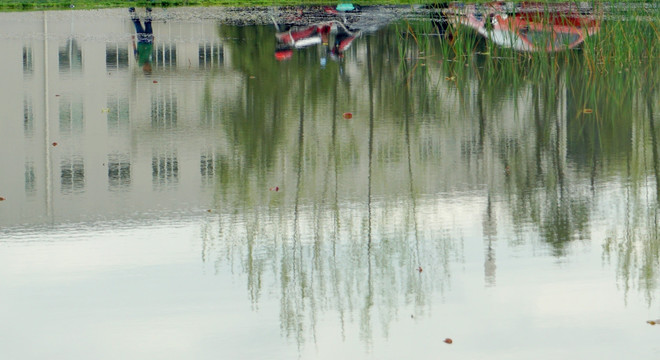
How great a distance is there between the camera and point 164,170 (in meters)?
9.66

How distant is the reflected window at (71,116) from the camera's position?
12.7 m

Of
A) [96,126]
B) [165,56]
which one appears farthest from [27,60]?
[96,126]

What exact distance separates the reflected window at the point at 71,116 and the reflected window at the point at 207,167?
2.43m

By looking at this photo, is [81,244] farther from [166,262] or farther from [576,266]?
[576,266]

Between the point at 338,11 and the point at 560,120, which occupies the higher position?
the point at 338,11

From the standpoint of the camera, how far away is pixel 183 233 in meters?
7.63

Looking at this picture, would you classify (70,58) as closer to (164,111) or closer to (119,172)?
(164,111)

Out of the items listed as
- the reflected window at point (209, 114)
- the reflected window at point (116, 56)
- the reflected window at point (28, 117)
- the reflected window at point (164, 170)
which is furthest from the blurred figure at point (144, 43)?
the reflected window at point (164, 170)

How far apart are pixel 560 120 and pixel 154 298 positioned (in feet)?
24.0

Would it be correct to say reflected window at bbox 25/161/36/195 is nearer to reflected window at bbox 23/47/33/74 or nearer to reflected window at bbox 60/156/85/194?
reflected window at bbox 60/156/85/194

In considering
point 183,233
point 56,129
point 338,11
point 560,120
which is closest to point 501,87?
point 560,120

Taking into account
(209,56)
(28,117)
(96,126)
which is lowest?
(96,126)

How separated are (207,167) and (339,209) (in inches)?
82.2

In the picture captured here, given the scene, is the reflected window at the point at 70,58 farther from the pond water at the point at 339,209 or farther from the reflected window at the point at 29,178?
the reflected window at the point at 29,178
